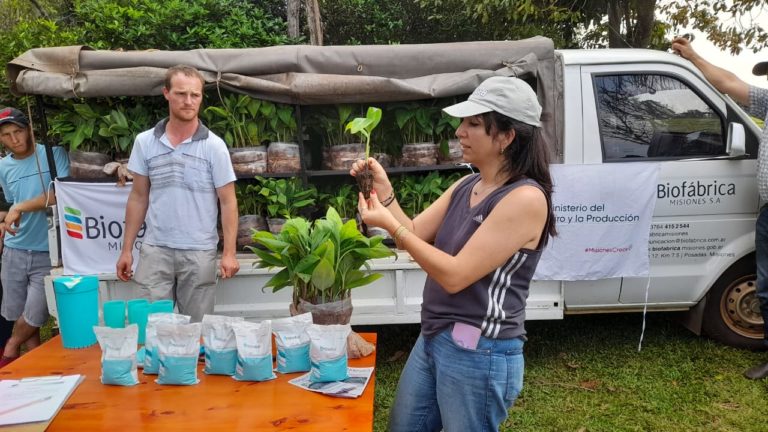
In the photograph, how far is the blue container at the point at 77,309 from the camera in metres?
2.71

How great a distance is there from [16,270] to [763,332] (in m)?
5.69

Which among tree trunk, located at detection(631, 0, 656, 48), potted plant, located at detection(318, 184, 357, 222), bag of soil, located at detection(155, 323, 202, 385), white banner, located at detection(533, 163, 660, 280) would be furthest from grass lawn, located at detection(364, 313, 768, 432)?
tree trunk, located at detection(631, 0, 656, 48)

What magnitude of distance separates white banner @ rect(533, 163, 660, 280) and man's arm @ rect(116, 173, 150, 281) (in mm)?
2601

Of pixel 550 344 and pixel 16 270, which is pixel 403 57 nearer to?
pixel 550 344

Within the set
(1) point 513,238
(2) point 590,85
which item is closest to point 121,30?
(2) point 590,85

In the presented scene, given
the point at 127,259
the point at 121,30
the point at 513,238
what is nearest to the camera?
the point at 513,238

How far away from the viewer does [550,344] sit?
16.7 ft

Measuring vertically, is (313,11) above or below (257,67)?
above

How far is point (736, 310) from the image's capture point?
471 cm

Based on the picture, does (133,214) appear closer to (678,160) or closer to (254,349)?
(254,349)

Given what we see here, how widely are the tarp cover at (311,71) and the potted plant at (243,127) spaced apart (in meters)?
0.13

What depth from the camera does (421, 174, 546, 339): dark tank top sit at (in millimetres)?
2049

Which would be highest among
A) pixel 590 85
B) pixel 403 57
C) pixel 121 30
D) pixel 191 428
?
pixel 121 30

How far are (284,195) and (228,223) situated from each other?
2.10 feet
